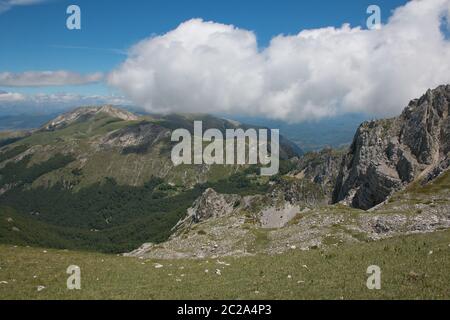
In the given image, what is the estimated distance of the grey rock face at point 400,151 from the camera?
115375 mm

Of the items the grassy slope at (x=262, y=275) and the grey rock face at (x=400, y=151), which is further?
the grey rock face at (x=400, y=151)

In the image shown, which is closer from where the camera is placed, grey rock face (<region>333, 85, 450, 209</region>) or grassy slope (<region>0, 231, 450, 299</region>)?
grassy slope (<region>0, 231, 450, 299</region>)

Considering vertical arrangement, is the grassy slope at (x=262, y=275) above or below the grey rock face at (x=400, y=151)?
below

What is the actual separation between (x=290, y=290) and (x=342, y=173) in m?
129

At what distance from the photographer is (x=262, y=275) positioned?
105 feet

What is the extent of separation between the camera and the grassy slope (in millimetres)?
26234

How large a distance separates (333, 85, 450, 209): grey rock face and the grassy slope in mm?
77420

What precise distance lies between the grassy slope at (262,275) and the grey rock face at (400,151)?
77420 millimetres

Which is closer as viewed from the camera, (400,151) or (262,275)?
(262,275)

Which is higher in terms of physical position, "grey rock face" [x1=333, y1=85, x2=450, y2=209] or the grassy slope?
"grey rock face" [x1=333, y1=85, x2=450, y2=209]

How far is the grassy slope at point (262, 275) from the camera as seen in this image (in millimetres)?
26234

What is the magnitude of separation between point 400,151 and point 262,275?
104m
